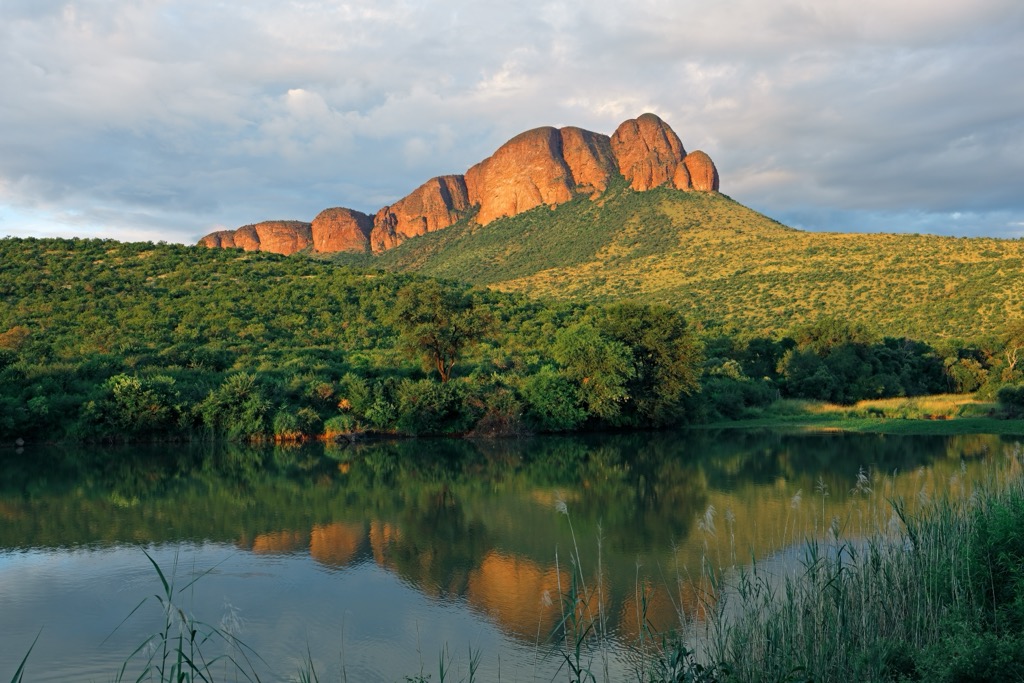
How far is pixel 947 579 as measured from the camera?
27.5 ft

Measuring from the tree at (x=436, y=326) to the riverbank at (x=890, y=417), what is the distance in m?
12.9

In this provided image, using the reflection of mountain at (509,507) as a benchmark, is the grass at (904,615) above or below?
above

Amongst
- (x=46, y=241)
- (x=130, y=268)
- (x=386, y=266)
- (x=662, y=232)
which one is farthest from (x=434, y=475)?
(x=386, y=266)

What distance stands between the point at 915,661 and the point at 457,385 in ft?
93.8

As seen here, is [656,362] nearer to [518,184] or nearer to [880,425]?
[880,425]

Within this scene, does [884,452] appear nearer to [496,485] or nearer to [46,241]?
[496,485]

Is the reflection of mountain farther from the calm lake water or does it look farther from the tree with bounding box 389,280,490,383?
the tree with bounding box 389,280,490,383

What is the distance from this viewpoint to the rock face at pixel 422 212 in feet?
424

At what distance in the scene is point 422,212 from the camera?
133 m

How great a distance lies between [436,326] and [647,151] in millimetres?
89633

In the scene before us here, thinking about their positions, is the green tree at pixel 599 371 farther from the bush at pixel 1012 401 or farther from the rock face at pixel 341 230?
the rock face at pixel 341 230

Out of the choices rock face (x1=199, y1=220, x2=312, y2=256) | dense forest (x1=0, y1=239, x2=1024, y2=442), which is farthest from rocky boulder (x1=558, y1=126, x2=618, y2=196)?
dense forest (x1=0, y1=239, x2=1024, y2=442)

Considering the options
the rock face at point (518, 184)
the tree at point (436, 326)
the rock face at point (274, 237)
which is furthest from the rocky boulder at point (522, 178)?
the tree at point (436, 326)

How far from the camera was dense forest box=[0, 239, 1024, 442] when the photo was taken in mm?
32500
